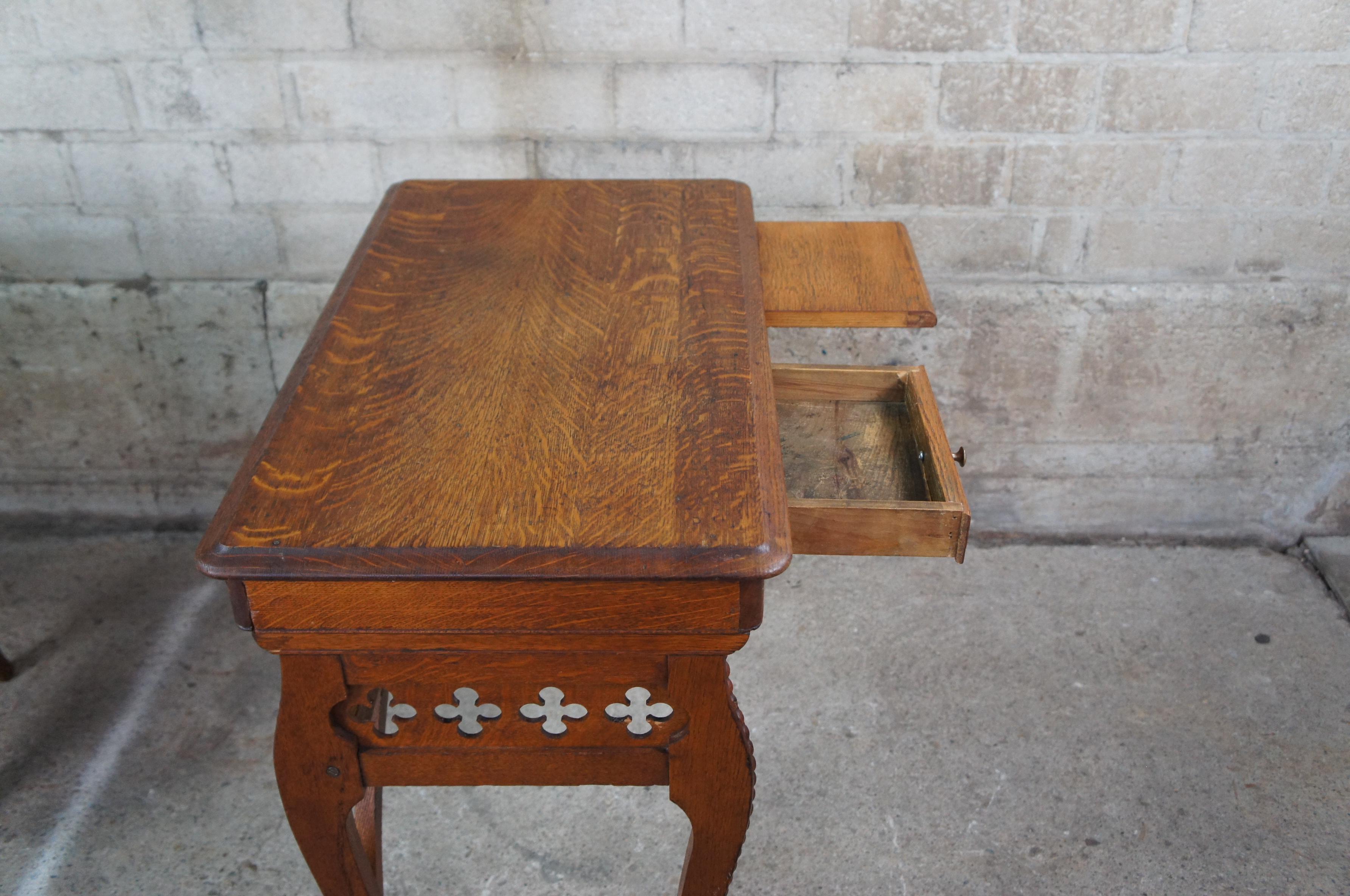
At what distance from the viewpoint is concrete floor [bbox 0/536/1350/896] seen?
1981mm

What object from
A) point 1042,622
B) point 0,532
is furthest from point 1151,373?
point 0,532

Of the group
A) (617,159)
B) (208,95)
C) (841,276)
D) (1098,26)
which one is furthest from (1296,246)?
(208,95)

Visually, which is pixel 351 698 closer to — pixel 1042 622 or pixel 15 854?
pixel 15 854

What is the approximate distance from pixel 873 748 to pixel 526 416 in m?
1.21

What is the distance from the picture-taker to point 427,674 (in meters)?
1.34

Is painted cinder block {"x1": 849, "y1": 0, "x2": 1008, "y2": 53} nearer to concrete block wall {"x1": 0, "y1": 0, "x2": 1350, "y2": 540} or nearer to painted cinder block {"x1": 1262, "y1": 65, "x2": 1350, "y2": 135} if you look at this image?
concrete block wall {"x1": 0, "y1": 0, "x2": 1350, "y2": 540}

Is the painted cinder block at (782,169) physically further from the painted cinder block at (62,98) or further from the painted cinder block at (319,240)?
the painted cinder block at (62,98)

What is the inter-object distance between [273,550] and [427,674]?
0.87 feet

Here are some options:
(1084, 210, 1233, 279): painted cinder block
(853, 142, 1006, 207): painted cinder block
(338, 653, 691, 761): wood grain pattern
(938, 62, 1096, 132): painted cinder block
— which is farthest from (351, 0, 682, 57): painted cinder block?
(338, 653, 691, 761): wood grain pattern

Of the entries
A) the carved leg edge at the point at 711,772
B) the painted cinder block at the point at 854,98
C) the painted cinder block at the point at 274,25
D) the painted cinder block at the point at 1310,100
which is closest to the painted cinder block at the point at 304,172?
the painted cinder block at the point at 274,25

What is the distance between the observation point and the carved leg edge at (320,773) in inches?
52.5

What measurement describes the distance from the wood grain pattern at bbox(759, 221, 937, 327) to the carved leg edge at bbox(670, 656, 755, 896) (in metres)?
0.62

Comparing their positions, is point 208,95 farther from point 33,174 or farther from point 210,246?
point 33,174

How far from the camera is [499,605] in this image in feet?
4.01
